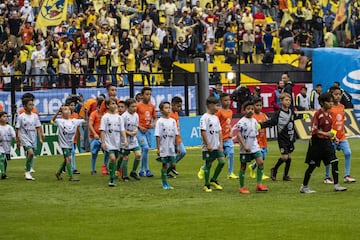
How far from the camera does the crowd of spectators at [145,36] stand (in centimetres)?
3612

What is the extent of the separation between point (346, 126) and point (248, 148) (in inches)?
677

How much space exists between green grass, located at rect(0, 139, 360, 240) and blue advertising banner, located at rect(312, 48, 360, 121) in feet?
56.0

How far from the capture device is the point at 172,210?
1627cm

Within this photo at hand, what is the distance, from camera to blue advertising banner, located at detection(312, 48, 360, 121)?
39125mm

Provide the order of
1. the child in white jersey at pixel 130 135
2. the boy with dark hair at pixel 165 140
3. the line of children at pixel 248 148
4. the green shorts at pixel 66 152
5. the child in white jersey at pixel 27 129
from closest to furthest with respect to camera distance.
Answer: the line of children at pixel 248 148 < the boy with dark hair at pixel 165 140 < the child in white jersey at pixel 130 135 < the green shorts at pixel 66 152 < the child in white jersey at pixel 27 129

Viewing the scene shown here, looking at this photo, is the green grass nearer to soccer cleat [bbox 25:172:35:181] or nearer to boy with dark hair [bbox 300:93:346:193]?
soccer cleat [bbox 25:172:35:181]

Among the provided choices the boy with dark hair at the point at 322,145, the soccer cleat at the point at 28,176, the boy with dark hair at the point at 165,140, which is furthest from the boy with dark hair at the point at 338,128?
the soccer cleat at the point at 28,176

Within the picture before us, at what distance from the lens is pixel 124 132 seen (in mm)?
21094

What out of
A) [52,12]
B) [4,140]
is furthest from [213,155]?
[52,12]

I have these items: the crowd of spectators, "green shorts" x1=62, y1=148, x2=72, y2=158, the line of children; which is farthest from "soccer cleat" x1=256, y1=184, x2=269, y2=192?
the crowd of spectators

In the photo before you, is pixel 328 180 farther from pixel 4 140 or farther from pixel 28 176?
pixel 4 140

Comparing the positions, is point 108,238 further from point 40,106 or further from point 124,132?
point 40,106

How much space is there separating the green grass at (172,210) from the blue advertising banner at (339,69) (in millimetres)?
17059

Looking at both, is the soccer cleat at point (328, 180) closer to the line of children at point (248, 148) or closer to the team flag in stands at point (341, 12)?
the line of children at point (248, 148)
